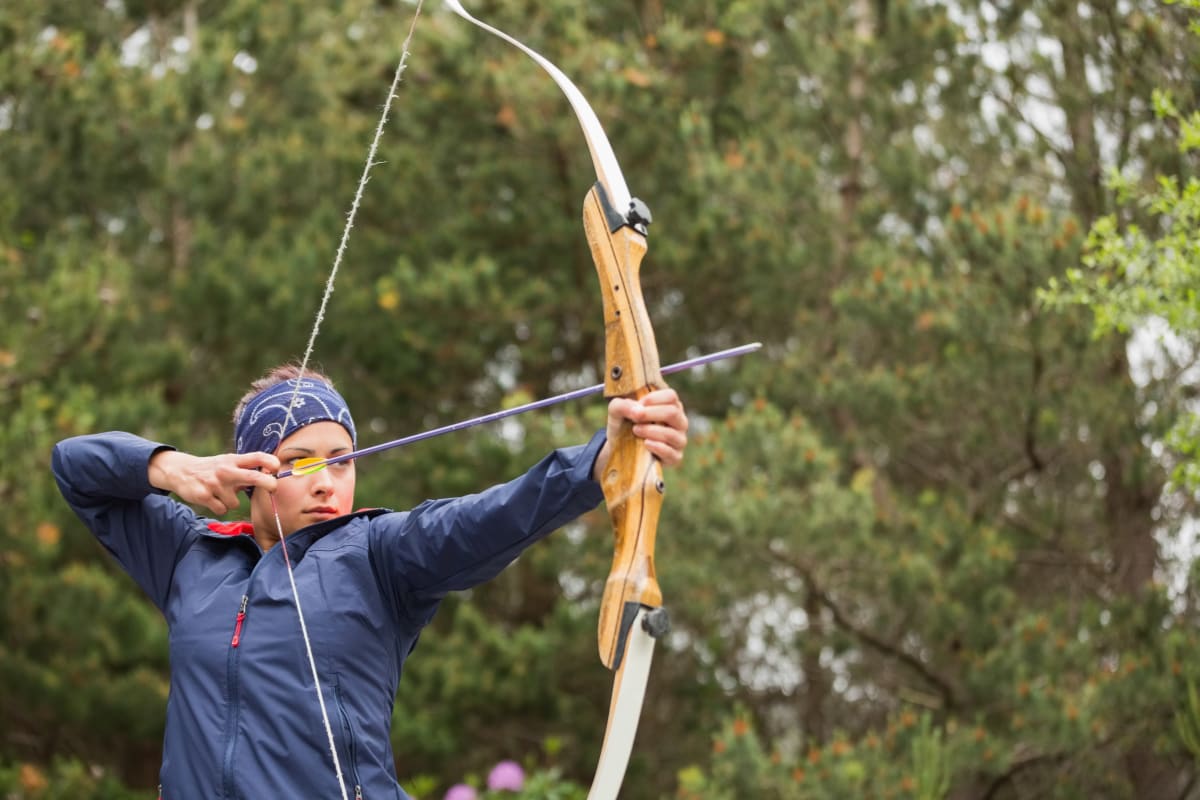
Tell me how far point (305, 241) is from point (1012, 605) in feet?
13.3

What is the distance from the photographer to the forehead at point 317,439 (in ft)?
7.43

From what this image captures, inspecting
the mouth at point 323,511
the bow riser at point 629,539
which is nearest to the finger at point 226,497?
the mouth at point 323,511

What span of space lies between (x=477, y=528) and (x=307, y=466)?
348 millimetres

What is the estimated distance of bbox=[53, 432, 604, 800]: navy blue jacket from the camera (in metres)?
1.98

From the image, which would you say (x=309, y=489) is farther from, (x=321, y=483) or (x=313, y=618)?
(x=313, y=618)

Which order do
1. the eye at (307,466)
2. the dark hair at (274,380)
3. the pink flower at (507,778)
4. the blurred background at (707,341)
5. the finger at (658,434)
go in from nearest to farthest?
the finger at (658,434), the eye at (307,466), the dark hair at (274,380), the pink flower at (507,778), the blurred background at (707,341)

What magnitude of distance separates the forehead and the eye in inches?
1.0

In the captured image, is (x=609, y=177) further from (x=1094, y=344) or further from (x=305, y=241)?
(x=305, y=241)

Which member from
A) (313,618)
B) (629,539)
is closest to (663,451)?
(629,539)

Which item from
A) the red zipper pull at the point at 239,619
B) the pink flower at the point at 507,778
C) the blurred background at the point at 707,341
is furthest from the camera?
the blurred background at the point at 707,341

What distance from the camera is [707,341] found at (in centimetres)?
881

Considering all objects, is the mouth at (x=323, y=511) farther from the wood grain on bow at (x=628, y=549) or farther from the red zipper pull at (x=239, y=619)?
the wood grain on bow at (x=628, y=549)

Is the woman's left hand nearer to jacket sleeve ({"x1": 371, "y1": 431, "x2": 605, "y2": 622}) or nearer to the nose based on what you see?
jacket sleeve ({"x1": 371, "y1": 431, "x2": 605, "y2": 622})

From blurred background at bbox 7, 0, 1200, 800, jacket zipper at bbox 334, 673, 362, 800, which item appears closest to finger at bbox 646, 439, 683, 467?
jacket zipper at bbox 334, 673, 362, 800
